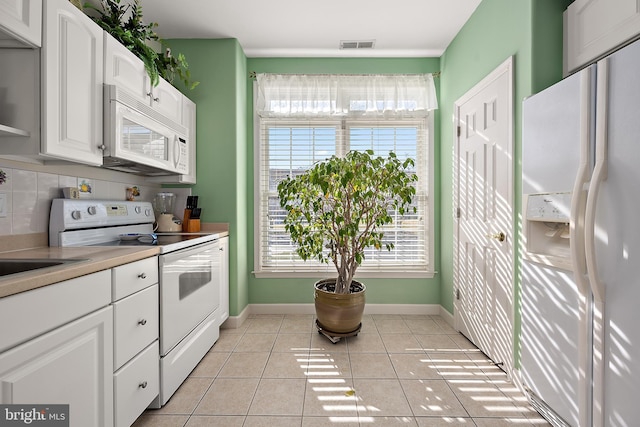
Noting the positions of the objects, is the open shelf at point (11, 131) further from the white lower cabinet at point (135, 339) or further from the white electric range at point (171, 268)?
the white lower cabinet at point (135, 339)

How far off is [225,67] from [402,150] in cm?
189

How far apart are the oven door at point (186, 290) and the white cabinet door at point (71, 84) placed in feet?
2.32

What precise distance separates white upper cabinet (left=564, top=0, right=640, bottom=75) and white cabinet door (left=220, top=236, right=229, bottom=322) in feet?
8.79

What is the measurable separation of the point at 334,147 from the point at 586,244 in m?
2.29

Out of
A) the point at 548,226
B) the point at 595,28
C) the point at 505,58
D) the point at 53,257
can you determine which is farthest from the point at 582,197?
the point at 53,257

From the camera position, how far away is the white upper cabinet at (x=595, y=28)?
136 centimetres

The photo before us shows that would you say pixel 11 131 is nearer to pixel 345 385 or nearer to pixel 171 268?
pixel 171 268

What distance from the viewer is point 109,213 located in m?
2.08

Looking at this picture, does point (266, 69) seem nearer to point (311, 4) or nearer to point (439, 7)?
point (311, 4)

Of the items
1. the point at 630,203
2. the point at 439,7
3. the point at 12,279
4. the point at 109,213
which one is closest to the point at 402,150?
the point at 439,7

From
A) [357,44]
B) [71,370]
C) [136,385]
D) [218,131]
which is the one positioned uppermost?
[357,44]

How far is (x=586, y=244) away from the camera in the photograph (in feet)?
3.94

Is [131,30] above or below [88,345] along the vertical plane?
above

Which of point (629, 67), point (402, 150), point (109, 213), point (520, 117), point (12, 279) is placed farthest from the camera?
point (402, 150)
